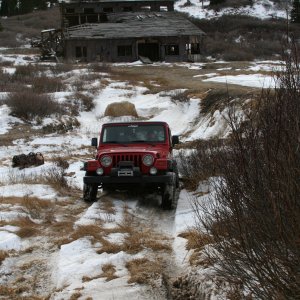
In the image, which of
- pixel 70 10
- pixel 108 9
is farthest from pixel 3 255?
pixel 70 10

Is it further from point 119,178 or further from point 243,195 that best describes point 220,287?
point 119,178

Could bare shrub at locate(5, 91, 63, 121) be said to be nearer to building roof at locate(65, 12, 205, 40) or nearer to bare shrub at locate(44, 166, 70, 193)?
bare shrub at locate(44, 166, 70, 193)

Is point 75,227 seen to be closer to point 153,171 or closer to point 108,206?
point 108,206

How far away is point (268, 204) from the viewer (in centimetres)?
385

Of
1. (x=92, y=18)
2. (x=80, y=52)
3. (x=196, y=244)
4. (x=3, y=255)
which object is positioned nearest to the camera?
(x=196, y=244)

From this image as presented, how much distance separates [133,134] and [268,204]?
712cm

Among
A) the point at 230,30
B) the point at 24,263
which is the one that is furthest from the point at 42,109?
Result: the point at 230,30

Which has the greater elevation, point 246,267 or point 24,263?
point 246,267

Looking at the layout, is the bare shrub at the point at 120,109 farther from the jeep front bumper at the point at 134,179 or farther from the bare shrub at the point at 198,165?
the jeep front bumper at the point at 134,179

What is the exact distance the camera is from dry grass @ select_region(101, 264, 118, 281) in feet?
19.8

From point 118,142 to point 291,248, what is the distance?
24.2ft

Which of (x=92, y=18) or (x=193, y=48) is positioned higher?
(x=92, y=18)

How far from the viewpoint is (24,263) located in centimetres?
686

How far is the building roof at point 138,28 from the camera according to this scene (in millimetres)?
48281
